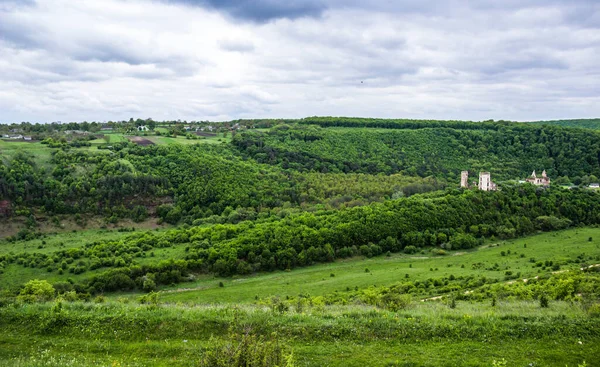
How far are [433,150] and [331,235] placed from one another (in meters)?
93.5

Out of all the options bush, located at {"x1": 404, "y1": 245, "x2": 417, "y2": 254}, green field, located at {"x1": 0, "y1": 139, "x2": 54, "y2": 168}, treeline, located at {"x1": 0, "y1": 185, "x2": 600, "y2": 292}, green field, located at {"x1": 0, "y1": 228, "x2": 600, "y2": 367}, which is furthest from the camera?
green field, located at {"x1": 0, "y1": 139, "x2": 54, "y2": 168}

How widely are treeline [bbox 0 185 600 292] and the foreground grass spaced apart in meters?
28.0

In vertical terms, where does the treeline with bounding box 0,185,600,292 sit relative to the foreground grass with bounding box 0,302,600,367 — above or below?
below

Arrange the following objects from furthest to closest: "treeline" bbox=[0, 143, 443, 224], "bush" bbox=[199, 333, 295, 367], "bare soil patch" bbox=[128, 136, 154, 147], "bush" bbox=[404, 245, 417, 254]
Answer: "bare soil patch" bbox=[128, 136, 154, 147] → "treeline" bbox=[0, 143, 443, 224] → "bush" bbox=[404, 245, 417, 254] → "bush" bbox=[199, 333, 295, 367]

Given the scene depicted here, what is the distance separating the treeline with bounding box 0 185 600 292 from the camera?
1940 inches

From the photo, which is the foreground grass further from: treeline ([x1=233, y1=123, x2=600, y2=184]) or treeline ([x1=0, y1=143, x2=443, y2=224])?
treeline ([x1=233, y1=123, x2=600, y2=184])

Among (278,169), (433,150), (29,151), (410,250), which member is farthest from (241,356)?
(433,150)

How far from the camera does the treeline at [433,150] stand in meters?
122

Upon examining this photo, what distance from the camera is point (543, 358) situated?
15531 mm

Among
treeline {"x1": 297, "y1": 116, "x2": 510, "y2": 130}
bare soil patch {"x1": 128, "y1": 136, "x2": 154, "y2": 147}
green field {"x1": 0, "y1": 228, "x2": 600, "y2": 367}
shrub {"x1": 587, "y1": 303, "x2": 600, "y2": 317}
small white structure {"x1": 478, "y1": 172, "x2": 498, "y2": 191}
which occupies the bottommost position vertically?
green field {"x1": 0, "y1": 228, "x2": 600, "y2": 367}

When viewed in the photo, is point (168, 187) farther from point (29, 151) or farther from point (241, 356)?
point (241, 356)

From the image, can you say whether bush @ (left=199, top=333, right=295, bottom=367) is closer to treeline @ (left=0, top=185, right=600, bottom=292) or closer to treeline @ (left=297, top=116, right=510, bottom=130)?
treeline @ (left=0, top=185, right=600, bottom=292)

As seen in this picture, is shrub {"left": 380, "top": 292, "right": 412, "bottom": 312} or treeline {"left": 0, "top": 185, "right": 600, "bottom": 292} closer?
shrub {"left": 380, "top": 292, "right": 412, "bottom": 312}

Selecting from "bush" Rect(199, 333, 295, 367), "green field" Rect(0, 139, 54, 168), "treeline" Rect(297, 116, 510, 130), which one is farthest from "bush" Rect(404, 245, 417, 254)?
"treeline" Rect(297, 116, 510, 130)
